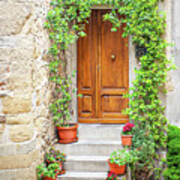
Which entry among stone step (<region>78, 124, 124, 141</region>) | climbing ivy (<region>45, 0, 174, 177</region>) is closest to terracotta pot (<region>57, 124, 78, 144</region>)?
climbing ivy (<region>45, 0, 174, 177</region>)

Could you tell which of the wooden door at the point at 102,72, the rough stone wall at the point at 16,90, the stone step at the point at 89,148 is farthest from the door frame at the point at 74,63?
the rough stone wall at the point at 16,90

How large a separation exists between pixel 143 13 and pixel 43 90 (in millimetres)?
1880

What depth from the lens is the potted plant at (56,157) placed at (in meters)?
3.62

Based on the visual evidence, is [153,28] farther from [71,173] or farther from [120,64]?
[71,173]

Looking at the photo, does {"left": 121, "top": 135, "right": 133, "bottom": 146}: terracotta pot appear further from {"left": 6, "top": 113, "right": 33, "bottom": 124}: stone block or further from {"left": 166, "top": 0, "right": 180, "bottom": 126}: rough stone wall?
{"left": 6, "top": 113, "right": 33, "bottom": 124}: stone block

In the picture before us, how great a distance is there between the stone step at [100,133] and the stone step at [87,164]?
0.61 metres

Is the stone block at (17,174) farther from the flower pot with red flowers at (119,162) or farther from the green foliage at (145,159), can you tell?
the green foliage at (145,159)

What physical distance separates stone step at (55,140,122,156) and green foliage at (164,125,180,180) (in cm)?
83

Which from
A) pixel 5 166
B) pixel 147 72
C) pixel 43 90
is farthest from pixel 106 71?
pixel 5 166

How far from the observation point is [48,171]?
134 inches

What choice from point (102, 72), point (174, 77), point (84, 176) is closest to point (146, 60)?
point (174, 77)

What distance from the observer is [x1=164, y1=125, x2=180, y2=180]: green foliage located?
3.32 meters

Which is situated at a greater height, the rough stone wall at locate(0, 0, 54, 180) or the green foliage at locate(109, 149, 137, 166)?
the rough stone wall at locate(0, 0, 54, 180)

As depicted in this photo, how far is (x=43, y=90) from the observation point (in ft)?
11.9
